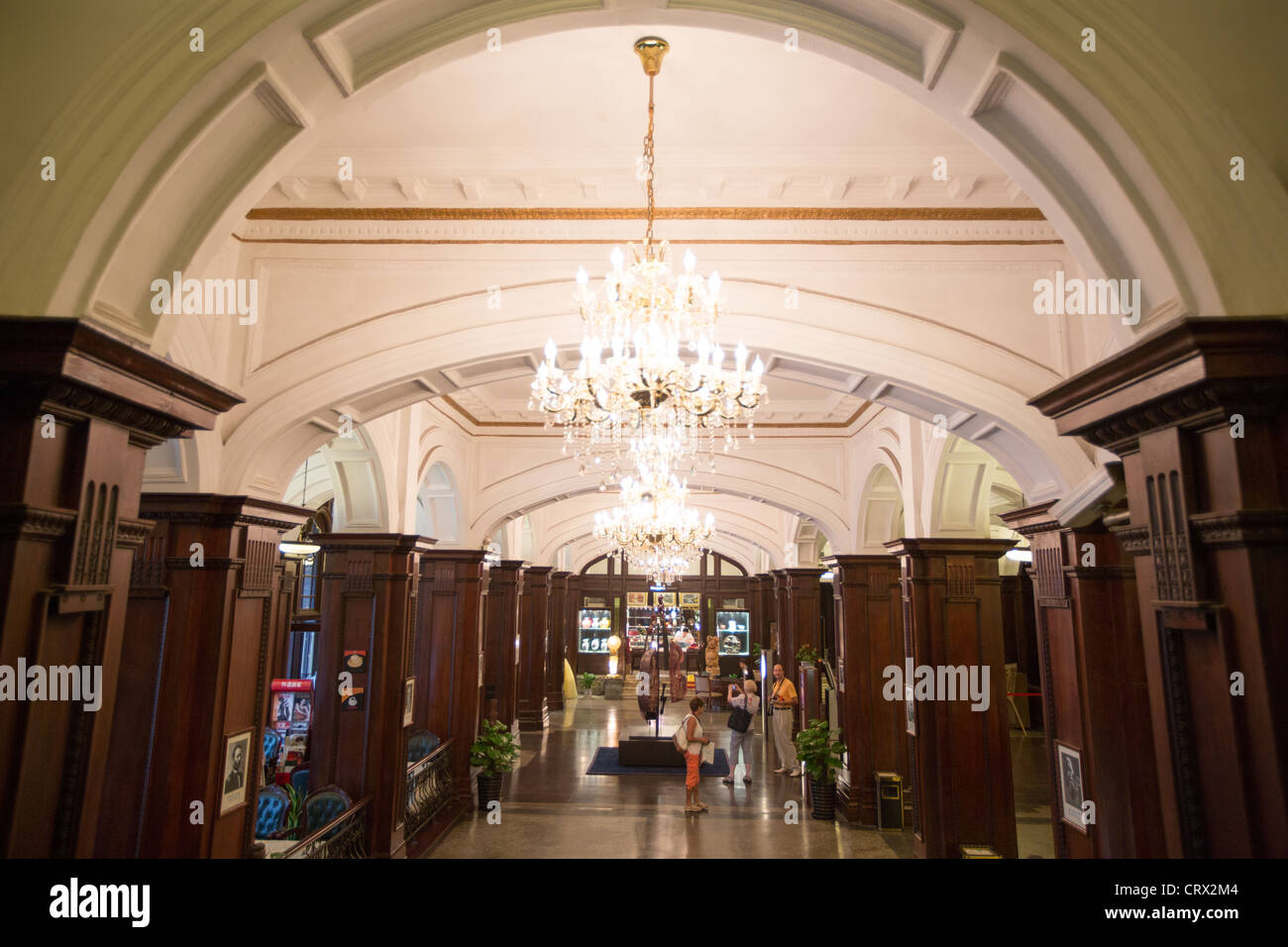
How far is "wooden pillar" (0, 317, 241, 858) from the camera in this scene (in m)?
2.13

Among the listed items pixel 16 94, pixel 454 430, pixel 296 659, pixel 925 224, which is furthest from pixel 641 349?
pixel 296 659

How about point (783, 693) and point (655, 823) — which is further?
point (783, 693)

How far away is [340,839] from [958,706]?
5.95 metres

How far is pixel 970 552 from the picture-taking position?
7.72 m

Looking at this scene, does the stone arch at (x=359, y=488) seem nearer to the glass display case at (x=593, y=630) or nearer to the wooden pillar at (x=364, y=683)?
the wooden pillar at (x=364, y=683)

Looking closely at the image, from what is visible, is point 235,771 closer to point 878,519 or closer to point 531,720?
point 878,519

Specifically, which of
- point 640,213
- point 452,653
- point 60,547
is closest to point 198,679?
point 60,547

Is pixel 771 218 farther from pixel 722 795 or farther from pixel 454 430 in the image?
pixel 722 795

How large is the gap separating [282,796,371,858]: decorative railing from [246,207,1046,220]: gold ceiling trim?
4.61 metres

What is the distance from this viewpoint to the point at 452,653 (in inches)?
420

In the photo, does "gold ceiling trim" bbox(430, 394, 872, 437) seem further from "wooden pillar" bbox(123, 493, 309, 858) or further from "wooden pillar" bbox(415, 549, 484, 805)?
"wooden pillar" bbox(123, 493, 309, 858)

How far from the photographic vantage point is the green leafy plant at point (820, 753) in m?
10.3

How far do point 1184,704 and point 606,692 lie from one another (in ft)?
73.4

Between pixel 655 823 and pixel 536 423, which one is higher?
pixel 536 423
